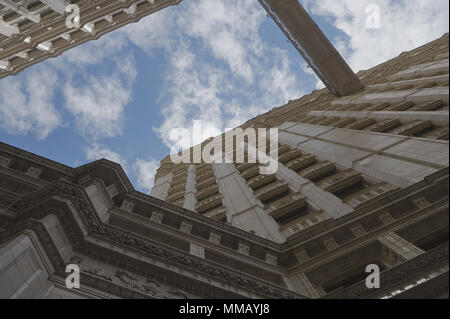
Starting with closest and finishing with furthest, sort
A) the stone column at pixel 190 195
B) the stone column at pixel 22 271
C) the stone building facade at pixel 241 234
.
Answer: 1. the stone column at pixel 22 271
2. the stone building facade at pixel 241 234
3. the stone column at pixel 190 195

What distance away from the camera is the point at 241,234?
45.8 ft

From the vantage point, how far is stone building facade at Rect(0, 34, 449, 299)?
914 cm

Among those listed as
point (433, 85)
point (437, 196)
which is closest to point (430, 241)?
point (437, 196)

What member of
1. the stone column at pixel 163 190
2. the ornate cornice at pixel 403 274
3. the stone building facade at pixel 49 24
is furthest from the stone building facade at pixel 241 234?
the stone building facade at pixel 49 24

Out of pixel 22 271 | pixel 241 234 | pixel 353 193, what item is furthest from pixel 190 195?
pixel 22 271

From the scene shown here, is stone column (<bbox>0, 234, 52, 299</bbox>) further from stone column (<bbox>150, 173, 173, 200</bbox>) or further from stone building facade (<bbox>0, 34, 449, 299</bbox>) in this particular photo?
stone column (<bbox>150, 173, 173, 200</bbox>)

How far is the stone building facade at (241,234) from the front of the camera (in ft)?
30.0

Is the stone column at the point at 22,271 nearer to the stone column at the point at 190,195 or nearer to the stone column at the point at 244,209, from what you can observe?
the stone column at the point at 244,209

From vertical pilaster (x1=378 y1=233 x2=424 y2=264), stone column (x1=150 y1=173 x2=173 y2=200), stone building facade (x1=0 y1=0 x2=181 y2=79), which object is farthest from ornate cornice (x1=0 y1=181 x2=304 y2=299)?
stone building facade (x1=0 y1=0 x2=181 y2=79)

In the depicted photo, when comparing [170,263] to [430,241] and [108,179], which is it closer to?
[108,179]

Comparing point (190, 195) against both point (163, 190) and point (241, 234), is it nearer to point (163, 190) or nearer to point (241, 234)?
point (163, 190)

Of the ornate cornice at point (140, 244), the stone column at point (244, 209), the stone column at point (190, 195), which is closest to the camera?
the ornate cornice at point (140, 244)

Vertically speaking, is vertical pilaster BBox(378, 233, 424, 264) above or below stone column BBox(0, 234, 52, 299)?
above
